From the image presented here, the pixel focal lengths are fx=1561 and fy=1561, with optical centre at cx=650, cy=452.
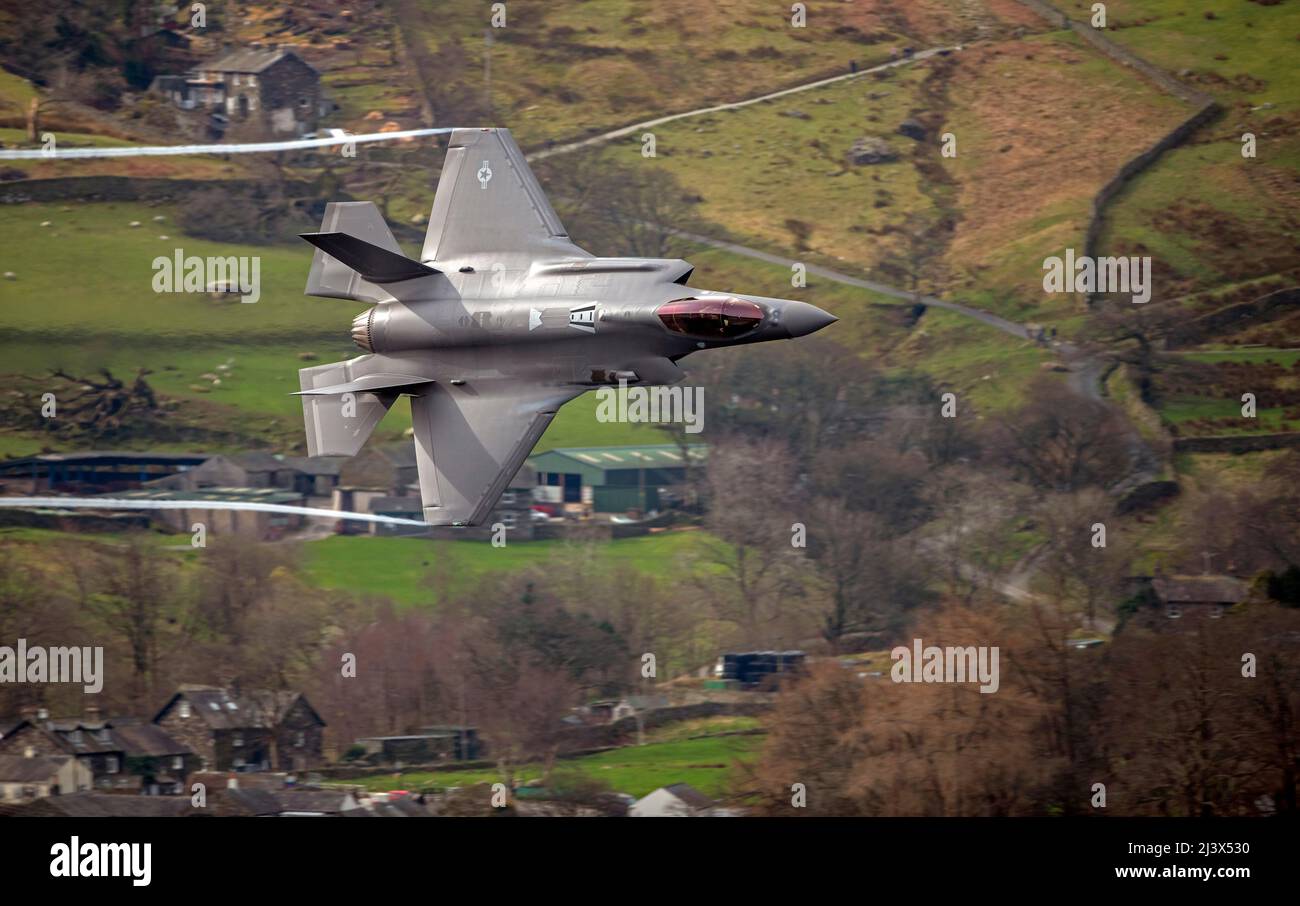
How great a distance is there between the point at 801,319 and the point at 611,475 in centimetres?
4093

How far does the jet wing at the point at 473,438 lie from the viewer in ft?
96.8

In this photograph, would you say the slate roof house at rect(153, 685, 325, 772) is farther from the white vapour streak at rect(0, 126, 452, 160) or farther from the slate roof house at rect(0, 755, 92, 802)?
the white vapour streak at rect(0, 126, 452, 160)

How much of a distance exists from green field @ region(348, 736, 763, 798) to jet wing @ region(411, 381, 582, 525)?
29.0 m

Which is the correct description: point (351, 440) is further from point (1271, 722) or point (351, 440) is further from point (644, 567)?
point (1271, 722)

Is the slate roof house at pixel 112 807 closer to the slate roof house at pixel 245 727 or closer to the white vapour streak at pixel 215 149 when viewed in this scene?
the slate roof house at pixel 245 727

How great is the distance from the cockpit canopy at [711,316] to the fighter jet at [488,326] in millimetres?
23

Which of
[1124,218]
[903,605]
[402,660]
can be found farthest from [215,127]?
[1124,218]

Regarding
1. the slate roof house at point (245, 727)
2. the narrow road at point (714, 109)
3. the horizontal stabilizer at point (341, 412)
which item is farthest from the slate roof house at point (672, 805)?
the narrow road at point (714, 109)

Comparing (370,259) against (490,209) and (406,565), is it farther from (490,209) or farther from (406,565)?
(406,565)

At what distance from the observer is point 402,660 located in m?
62.2

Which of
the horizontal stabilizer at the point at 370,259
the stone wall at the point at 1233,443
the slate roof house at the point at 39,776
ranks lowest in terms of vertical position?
the slate roof house at the point at 39,776

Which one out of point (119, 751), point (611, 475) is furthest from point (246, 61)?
point (119, 751)

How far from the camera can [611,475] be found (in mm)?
67250
